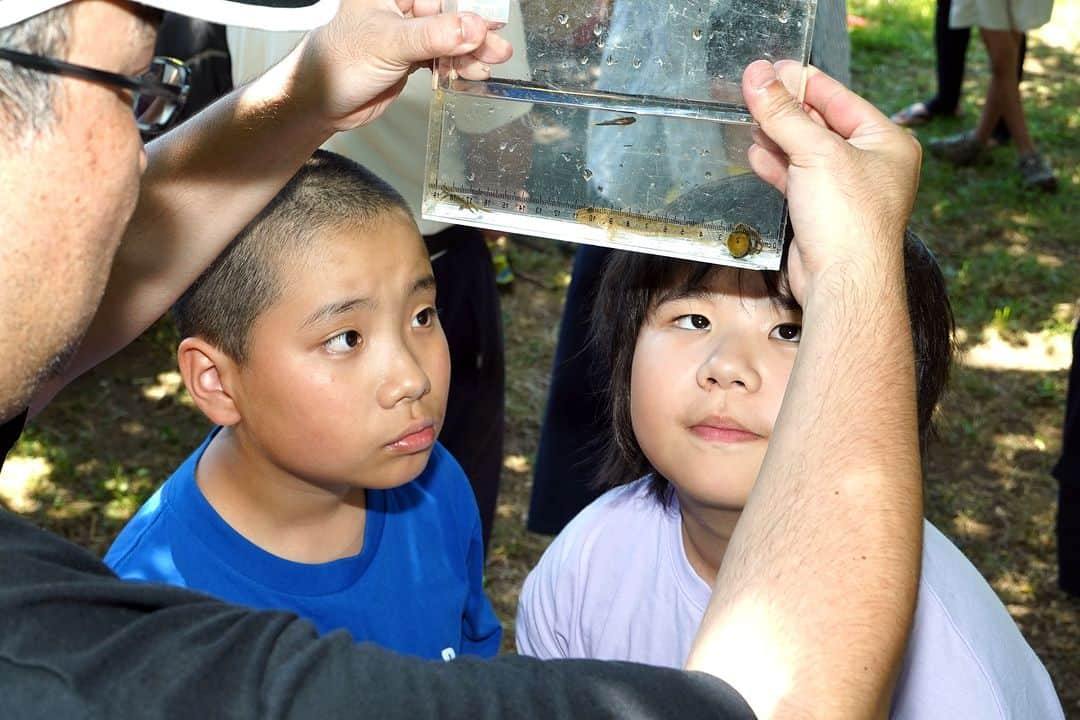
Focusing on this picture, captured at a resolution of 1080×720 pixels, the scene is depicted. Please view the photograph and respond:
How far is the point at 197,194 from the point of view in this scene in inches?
83.4

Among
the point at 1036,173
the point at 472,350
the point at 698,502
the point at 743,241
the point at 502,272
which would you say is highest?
the point at 743,241

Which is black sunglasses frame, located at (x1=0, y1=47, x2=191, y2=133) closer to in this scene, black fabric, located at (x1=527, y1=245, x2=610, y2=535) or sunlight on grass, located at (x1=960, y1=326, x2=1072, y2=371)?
black fabric, located at (x1=527, y1=245, x2=610, y2=535)

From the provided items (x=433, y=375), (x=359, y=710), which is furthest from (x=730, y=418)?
(x=359, y=710)

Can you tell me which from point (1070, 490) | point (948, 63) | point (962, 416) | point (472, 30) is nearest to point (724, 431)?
point (472, 30)

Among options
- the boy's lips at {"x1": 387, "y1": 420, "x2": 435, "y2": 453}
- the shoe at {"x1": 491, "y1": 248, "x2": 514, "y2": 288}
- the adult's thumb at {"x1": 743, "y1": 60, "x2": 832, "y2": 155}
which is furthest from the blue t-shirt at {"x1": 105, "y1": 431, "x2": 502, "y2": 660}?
the shoe at {"x1": 491, "y1": 248, "x2": 514, "y2": 288}

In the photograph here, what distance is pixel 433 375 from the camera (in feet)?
7.27

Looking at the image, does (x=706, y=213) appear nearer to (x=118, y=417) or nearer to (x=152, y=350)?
(x=118, y=417)

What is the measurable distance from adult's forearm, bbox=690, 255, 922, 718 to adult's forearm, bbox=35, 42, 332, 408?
3.28 ft

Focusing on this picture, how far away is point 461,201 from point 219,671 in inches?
33.3

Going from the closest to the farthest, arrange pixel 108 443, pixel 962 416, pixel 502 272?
pixel 108 443
pixel 962 416
pixel 502 272

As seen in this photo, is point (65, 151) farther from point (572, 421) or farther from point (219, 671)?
point (572, 421)

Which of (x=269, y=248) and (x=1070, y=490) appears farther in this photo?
(x=1070, y=490)

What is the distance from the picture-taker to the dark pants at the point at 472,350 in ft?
10.6

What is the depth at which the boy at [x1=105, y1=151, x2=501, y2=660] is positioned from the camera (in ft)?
7.02
